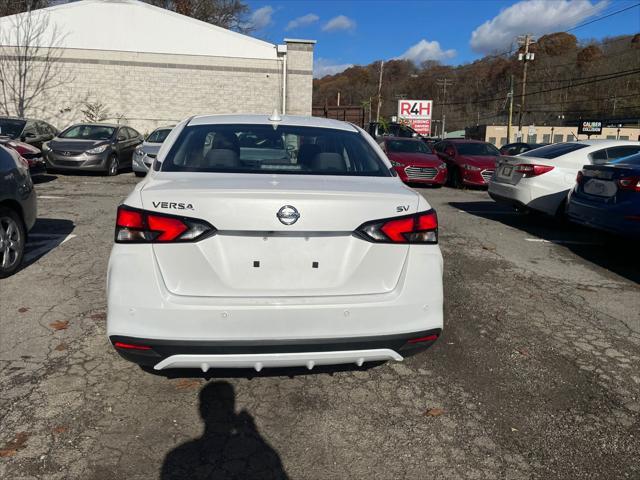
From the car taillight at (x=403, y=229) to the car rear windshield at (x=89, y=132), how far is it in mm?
14480

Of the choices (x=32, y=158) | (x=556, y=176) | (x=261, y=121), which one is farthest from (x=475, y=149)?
(x=261, y=121)

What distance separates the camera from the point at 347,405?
307cm

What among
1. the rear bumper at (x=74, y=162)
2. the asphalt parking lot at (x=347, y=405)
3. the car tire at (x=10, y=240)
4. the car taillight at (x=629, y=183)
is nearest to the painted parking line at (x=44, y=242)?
the car tire at (x=10, y=240)

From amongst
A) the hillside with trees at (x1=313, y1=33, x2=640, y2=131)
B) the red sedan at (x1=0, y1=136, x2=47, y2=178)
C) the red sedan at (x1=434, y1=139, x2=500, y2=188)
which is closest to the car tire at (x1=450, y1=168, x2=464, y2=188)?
the red sedan at (x1=434, y1=139, x2=500, y2=188)

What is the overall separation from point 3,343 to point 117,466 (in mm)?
1904

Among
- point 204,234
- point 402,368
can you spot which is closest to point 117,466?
point 204,234

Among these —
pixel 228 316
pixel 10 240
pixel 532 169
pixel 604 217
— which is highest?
pixel 532 169

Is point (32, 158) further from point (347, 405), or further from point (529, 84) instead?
point (529, 84)

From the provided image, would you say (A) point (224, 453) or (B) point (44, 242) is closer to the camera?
(A) point (224, 453)

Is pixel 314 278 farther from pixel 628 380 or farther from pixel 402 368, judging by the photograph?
pixel 628 380

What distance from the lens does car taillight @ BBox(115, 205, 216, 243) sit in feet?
8.13

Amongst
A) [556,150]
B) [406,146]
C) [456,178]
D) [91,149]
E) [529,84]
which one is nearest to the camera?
[556,150]

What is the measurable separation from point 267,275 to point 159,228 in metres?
0.58

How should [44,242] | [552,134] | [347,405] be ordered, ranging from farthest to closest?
[552,134], [44,242], [347,405]
